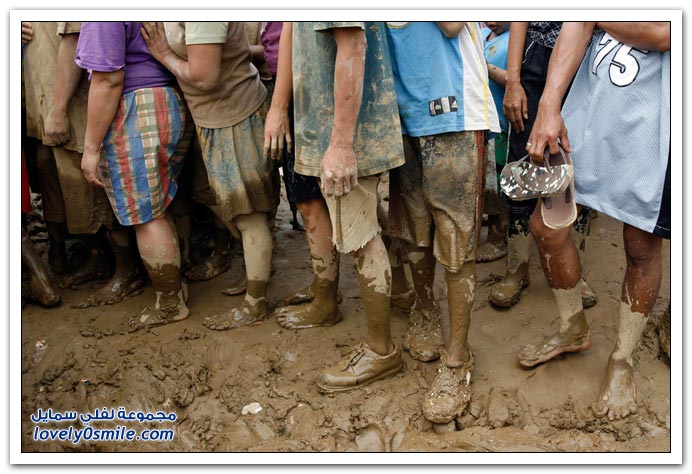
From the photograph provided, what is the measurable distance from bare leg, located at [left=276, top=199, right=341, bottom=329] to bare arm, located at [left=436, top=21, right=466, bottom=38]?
95 centimetres

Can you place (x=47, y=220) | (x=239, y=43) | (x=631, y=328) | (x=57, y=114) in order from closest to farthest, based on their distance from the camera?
(x=631, y=328) → (x=239, y=43) → (x=57, y=114) → (x=47, y=220)

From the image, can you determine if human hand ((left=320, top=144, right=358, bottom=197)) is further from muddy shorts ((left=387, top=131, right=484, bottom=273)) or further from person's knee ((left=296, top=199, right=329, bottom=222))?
person's knee ((left=296, top=199, right=329, bottom=222))

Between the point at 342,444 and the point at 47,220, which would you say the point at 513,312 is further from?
the point at 47,220

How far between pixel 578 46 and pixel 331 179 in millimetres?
1111

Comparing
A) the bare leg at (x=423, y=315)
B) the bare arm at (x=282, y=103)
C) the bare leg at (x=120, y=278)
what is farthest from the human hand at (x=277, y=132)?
the bare leg at (x=120, y=278)

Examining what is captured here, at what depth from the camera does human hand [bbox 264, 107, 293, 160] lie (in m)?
2.80

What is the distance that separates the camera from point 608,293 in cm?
343

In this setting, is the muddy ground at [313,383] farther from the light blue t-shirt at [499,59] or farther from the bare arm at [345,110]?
the bare arm at [345,110]

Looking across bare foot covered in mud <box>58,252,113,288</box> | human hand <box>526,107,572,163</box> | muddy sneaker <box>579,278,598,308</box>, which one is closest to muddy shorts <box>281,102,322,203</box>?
human hand <box>526,107,572,163</box>

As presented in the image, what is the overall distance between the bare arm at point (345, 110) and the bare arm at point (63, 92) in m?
1.53

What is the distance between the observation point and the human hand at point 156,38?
2.96 meters

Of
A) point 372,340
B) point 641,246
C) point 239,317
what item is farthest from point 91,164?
point 641,246
